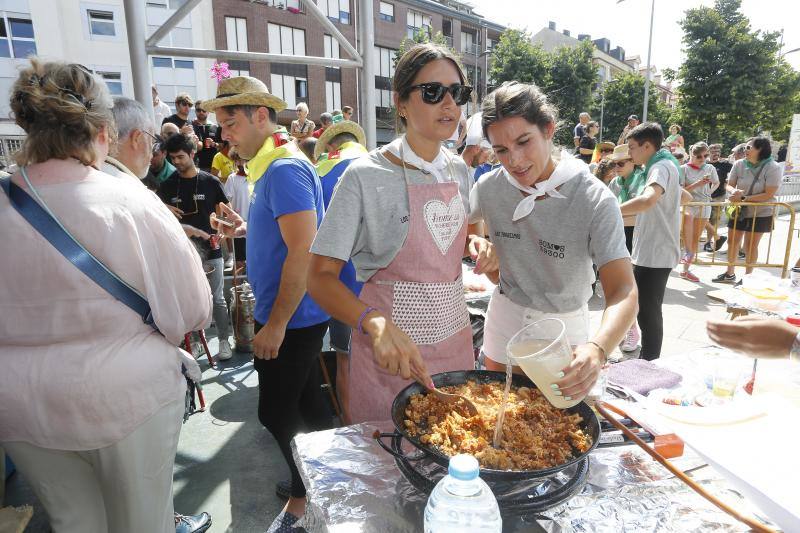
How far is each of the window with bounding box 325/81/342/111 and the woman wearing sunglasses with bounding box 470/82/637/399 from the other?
29444 millimetres

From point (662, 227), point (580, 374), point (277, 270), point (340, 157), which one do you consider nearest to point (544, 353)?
point (580, 374)

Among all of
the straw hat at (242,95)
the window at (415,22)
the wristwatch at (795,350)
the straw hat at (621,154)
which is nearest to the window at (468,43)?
the window at (415,22)

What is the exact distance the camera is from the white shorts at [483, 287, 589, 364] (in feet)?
6.35

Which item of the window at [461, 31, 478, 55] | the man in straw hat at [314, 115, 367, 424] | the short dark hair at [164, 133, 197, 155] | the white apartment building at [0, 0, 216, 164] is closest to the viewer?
the man in straw hat at [314, 115, 367, 424]

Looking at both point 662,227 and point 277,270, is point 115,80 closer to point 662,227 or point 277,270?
point 277,270

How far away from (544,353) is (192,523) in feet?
7.47

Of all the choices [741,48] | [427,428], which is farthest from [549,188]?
[741,48]

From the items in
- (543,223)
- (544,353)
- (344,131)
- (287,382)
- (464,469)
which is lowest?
(287,382)

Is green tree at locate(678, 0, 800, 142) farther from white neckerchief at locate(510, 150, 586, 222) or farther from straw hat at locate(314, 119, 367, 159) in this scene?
white neckerchief at locate(510, 150, 586, 222)

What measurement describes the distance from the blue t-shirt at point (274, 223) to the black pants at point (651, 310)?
2886 mm

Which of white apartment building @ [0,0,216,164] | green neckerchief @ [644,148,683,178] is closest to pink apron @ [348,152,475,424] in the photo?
green neckerchief @ [644,148,683,178]

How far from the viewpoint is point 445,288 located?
5.82 feet

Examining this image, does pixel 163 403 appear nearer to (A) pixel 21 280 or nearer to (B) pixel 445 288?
(A) pixel 21 280

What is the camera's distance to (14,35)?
1828 cm
